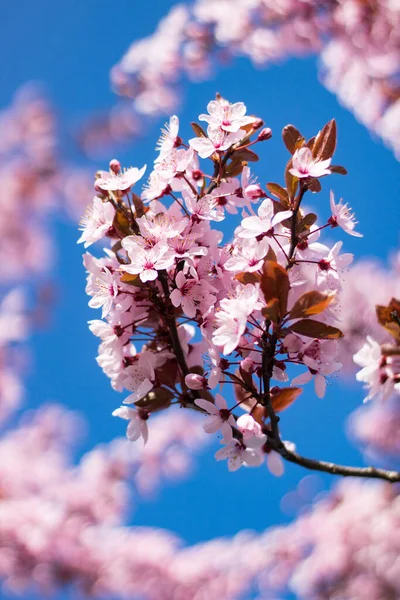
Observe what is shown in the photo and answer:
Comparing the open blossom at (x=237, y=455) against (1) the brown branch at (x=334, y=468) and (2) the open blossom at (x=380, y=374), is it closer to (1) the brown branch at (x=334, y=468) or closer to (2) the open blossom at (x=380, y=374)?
(1) the brown branch at (x=334, y=468)

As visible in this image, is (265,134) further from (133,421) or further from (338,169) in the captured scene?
(133,421)

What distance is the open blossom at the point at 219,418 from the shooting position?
1207 mm

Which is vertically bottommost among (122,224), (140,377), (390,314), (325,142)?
(390,314)

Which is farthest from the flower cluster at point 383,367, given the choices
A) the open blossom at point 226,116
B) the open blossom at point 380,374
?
the open blossom at point 226,116

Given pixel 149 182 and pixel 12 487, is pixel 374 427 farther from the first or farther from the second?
pixel 149 182

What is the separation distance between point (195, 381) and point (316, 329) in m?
0.29

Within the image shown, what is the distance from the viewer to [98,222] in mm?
1326

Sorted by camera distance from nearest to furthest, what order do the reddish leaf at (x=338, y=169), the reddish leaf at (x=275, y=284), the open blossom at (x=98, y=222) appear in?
1. the reddish leaf at (x=275, y=284)
2. the reddish leaf at (x=338, y=169)
3. the open blossom at (x=98, y=222)

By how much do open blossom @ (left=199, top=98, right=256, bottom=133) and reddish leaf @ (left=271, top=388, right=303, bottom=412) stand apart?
64 centimetres

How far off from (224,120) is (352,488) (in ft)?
18.2

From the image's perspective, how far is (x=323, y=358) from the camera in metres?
1.20

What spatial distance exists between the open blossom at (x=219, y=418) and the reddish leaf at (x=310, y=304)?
0.26 m

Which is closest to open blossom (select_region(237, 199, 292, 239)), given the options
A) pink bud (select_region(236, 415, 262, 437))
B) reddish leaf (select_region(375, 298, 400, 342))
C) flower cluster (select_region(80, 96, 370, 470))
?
flower cluster (select_region(80, 96, 370, 470))

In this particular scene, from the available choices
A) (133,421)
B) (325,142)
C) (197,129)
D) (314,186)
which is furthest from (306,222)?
(133,421)
